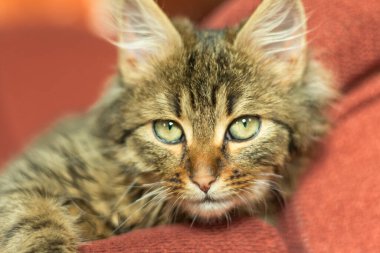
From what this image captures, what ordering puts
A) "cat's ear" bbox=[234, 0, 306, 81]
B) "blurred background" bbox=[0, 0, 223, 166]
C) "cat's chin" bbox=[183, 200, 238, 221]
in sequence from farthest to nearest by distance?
"blurred background" bbox=[0, 0, 223, 166], "cat's ear" bbox=[234, 0, 306, 81], "cat's chin" bbox=[183, 200, 238, 221]

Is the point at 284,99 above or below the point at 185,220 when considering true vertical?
above

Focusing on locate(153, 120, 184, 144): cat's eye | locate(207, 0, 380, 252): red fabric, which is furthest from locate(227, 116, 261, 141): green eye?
locate(207, 0, 380, 252): red fabric

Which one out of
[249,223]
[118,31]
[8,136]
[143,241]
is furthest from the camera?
[8,136]

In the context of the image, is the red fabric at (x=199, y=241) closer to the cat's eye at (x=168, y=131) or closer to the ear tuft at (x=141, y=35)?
the cat's eye at (x=168, y=131)

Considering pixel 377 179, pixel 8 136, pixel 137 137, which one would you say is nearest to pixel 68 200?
pixel 137 137

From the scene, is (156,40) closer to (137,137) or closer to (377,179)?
(137,137)

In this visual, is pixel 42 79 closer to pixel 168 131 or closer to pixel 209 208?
pixel 168 131

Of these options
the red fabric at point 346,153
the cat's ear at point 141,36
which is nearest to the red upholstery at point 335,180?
the red fabric at point 346,153

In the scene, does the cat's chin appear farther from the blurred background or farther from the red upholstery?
the blurred background
